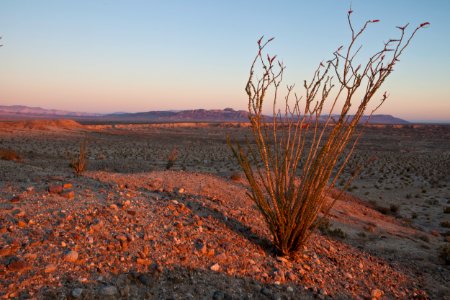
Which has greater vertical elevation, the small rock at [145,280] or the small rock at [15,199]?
the small rock at [15,199]

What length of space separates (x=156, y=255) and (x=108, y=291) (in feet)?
2.68

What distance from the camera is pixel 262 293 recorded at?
12.4ft

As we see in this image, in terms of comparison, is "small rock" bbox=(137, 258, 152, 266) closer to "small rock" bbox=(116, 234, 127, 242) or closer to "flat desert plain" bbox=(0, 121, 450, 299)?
"flat desert plain" bbox=(0, 121, 450, 299)

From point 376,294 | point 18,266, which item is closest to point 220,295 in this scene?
point 18,266

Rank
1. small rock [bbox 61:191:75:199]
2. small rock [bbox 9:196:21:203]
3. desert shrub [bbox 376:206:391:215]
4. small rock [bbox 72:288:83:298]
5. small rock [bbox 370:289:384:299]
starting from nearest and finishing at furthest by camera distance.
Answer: small rock [bbox 72:288:83:298] < small rock [bbox 370:289:384:299] < small rock [bbox 9:196:21:203] < small rock [bbox 61:191:75:199] < desert shrub [bbox 376:206:391:215]

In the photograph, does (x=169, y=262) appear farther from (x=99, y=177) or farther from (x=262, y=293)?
(x=99, y=177)

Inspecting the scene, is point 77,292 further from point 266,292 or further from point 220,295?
point 266,292

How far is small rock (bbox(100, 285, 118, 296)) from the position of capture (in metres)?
3.16

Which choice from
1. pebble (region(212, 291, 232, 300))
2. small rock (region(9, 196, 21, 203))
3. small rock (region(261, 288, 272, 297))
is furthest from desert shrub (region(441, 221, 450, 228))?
small rock (region(9, 196, 21, 203))

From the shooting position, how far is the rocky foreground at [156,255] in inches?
131

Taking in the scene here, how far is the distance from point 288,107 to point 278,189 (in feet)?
3.56

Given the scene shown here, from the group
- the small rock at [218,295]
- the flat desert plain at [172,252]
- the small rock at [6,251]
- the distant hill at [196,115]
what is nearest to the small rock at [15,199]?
the flat desert plain at [172,252]

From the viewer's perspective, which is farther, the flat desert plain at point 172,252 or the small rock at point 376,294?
the small rock at point 376,294

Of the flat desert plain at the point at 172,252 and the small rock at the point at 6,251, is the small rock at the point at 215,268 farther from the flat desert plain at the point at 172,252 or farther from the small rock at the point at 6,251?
the small rock at the point at 6,251
